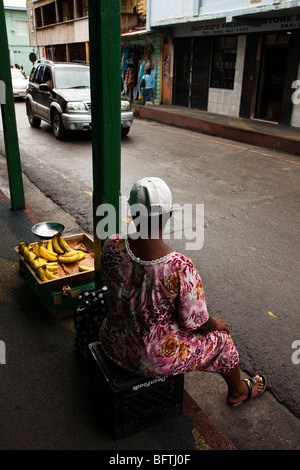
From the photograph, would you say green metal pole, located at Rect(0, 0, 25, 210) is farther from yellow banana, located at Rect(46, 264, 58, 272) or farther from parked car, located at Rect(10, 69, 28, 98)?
parked car, located at Rect(10, 69, 28, 98)

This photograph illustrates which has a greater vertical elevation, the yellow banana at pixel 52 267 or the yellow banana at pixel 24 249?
the yellow banana at pixel 24 249

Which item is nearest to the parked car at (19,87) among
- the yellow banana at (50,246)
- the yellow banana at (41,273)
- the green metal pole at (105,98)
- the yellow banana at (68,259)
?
the yellow banana at (50,246)

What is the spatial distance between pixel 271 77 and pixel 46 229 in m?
12.8

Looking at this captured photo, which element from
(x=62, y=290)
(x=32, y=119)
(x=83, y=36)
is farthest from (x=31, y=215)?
(x=83, y=36)

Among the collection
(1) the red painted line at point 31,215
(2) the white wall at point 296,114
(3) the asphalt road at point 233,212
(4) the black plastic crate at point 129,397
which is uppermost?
(2) the white wall at point 296,114

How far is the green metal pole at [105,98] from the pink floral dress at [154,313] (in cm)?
92


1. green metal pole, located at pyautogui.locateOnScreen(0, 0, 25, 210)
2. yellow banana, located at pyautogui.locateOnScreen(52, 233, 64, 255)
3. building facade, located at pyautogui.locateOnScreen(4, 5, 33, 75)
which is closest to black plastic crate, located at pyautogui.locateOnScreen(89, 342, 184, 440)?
yellow banana, located at pyautogui.locateOnScreen(52, 233, 64, 255)

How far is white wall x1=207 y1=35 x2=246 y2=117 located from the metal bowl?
12.4 m

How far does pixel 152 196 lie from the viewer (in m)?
2.01

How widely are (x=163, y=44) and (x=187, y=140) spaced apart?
26.5ft

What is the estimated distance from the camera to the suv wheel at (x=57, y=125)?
1095 centimetres

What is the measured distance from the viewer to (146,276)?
6.77 ft

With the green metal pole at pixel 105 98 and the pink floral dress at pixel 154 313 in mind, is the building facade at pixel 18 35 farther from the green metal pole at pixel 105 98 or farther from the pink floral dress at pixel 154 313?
the pink floral dress at pixel 154 313

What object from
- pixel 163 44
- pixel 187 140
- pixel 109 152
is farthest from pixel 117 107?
pixel 163 44
